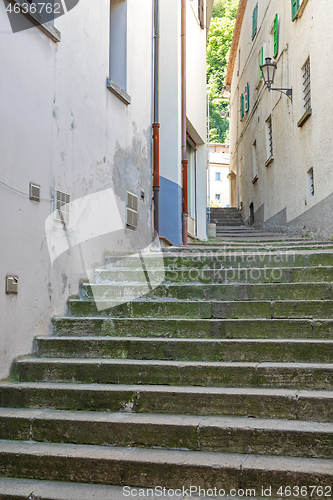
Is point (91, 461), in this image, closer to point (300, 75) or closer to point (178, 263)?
point (178, 263)

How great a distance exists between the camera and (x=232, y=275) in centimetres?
541

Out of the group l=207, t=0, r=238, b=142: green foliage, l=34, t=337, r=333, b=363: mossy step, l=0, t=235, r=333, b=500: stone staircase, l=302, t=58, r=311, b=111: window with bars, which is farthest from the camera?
l=207, t=0, r=238, b=142: green foliage

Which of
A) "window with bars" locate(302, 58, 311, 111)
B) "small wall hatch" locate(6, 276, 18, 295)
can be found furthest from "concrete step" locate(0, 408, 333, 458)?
"window with bars" locate(302, 58, 311, 111)

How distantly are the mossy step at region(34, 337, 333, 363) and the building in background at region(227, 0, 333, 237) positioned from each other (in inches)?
189

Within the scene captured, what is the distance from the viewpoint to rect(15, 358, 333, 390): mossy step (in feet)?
12.2

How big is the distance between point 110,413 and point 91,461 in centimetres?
53

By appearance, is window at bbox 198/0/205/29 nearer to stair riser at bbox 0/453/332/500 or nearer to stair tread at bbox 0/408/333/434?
stair tread at bbox 0/408/333/434

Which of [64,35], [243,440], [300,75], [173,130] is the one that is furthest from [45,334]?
[300,75]

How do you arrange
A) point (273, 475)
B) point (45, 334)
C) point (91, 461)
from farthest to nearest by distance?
point (45, 334) < point (91, 461) < point (273, 475)

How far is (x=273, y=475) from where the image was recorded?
9.64 feet

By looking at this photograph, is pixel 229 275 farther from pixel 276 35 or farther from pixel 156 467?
pixel 276 35

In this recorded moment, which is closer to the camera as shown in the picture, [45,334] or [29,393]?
[29,393]

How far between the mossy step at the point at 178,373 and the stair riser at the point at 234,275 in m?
1.33

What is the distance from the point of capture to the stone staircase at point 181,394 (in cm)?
312
